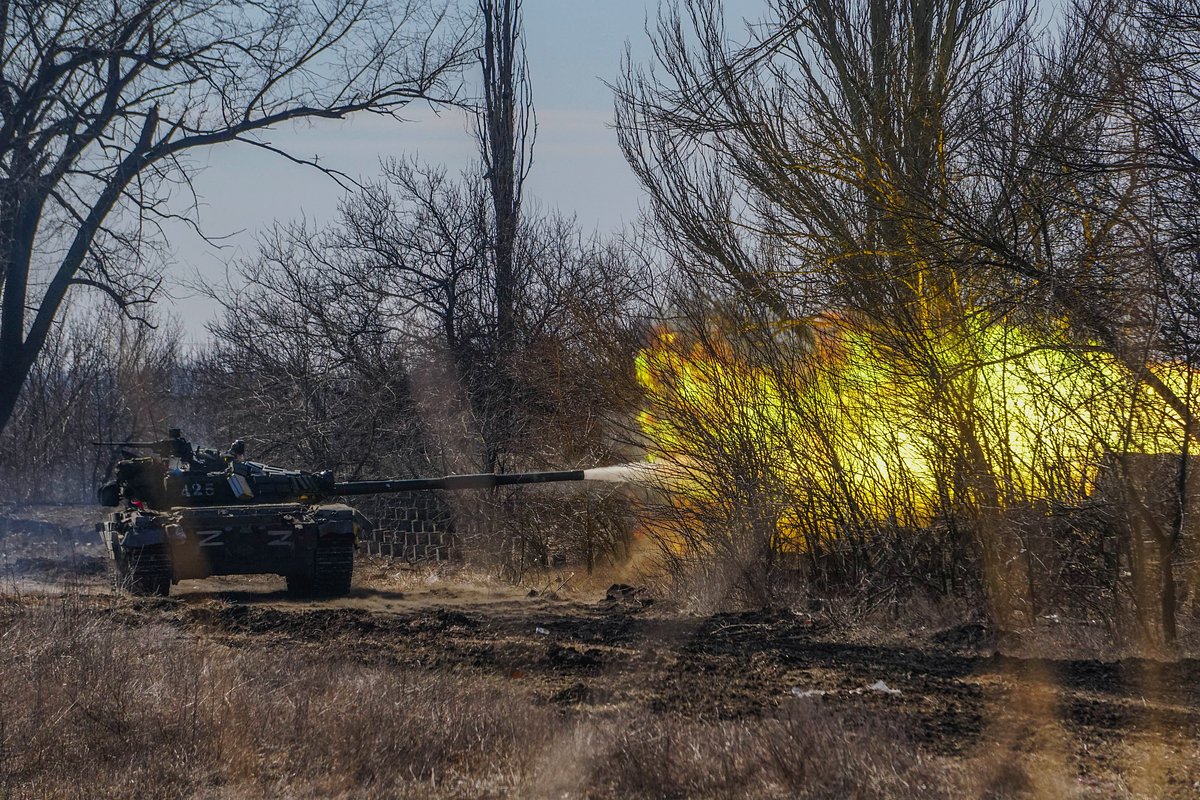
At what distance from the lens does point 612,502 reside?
629 inches

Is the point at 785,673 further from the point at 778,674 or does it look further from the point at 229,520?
the point at 229,520

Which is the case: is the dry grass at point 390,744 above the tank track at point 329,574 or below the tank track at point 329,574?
below

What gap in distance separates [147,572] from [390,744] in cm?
804

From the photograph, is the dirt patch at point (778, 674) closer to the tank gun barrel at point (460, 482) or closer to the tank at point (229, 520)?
the tank at point (229, 520)

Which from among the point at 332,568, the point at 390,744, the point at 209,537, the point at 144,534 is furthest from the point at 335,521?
the point at 390,744

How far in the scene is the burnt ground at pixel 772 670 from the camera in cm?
548

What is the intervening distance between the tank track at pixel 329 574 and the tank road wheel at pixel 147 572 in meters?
1.47

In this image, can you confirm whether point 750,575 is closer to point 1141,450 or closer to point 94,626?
point 1141,450

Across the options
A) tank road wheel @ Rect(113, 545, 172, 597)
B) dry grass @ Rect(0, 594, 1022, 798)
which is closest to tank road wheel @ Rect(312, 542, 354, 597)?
tank road wheel @ Rect(113, 545, 172, 597)

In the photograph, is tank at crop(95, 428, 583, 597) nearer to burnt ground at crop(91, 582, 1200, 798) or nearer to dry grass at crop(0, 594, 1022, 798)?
burnt ground at crop(91, 582, 1200, 798)

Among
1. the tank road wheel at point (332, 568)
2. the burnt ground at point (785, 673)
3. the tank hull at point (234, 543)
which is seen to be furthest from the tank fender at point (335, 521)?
the burnt ground at point (785, 673)

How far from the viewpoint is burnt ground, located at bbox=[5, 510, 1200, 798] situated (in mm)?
5477

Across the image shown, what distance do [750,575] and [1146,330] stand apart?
472 cm

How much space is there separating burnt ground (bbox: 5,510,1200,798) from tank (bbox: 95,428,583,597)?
→ 0.50 metres
